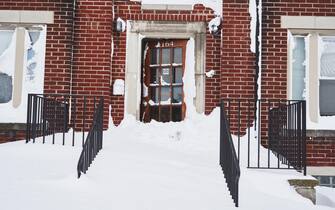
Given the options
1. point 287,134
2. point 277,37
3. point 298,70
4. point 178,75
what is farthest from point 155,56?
point 287,134

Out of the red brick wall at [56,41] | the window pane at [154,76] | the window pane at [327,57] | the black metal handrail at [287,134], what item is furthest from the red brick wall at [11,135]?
the window pane at [327,57]

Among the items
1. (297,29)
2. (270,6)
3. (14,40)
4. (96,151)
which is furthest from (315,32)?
(14,40)

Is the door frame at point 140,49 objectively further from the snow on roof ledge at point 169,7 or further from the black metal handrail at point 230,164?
the black metal handrail at point 230,164

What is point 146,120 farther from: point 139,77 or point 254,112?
point 254,112

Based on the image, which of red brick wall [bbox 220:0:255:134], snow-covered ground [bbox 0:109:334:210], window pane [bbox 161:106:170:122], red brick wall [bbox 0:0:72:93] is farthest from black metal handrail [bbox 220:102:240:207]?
red brick wall [bbox 0:0:72:93]

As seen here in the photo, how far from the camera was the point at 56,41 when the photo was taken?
8.82 m

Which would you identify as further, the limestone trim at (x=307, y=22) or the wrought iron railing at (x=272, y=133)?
the limestone trim at (x=307, y=22)

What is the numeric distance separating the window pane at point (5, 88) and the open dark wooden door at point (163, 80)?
2454 mm

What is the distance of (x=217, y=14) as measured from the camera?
29.0 feet

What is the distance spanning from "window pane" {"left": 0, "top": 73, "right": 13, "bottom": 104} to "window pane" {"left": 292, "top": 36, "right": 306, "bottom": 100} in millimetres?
5198

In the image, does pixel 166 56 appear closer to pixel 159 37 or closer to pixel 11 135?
pixel 159 37

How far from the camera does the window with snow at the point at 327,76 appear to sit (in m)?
8.69

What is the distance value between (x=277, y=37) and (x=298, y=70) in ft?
2.36

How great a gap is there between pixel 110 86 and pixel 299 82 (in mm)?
3451
